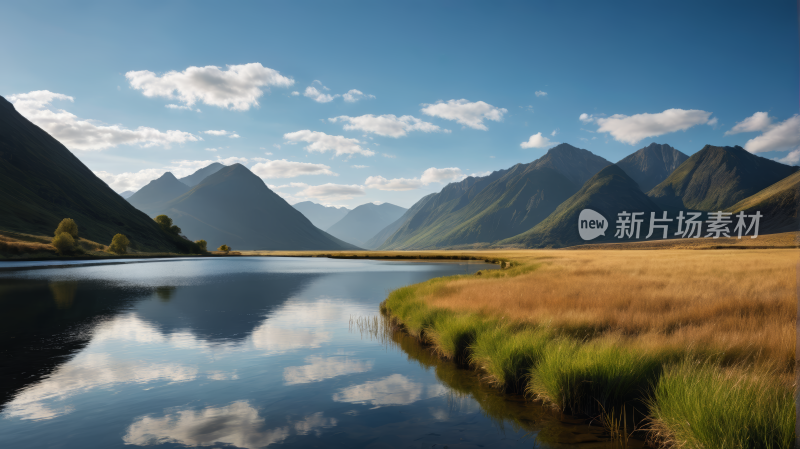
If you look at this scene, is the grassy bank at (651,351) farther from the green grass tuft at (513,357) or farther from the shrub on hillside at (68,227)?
the shrub on hillside at (68,227)

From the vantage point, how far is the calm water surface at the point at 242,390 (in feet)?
33.8

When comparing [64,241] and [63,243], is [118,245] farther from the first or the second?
[64,241]

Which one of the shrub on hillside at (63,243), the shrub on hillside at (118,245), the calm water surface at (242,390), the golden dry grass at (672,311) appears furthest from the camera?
the shrub on hillside at (118,245)

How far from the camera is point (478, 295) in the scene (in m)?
25.5

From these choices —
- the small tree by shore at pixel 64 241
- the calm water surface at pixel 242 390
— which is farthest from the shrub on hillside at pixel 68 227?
the calm water surface at pixel 242 390

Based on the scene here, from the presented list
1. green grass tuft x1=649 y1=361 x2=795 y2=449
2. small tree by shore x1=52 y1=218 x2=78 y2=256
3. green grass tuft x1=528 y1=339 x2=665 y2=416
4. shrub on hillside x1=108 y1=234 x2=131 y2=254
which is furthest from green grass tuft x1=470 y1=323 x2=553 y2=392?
shrub on hillside x1=108 y1=234 x2=131 y2=254

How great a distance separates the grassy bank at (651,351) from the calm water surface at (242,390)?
44.3 inches

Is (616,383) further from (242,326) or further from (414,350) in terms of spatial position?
(242,326)

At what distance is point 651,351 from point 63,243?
16036 cm

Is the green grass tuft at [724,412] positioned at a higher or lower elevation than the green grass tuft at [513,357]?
higher

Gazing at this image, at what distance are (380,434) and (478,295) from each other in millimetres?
16192

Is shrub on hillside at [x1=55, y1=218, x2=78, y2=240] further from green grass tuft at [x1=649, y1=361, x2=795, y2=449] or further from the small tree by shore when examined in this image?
green grass tuft at [x1=649, y1=361, x2=795, y2=449]

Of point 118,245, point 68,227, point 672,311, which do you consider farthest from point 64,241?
point 672,311

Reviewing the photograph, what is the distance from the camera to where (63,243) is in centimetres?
12369
